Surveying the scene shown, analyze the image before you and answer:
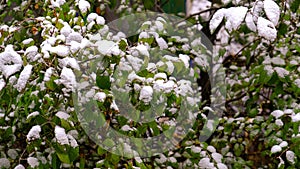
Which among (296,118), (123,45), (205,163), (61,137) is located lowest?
(205,163)

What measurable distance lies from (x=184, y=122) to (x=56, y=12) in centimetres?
84

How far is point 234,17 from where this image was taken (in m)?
1.08

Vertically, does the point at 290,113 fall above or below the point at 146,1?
below

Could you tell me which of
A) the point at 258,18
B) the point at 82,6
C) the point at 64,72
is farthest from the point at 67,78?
the point at 258,18

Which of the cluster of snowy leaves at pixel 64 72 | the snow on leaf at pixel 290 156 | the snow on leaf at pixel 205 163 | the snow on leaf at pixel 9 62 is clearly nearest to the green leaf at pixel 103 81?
the cluster of snowy leaves at pixel 64 72

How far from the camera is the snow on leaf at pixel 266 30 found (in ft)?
3.41

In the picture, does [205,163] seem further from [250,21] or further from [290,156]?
[250,21]

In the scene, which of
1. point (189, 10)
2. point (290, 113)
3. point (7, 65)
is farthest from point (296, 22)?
A: point (189, 10)

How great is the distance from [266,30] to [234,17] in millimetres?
88

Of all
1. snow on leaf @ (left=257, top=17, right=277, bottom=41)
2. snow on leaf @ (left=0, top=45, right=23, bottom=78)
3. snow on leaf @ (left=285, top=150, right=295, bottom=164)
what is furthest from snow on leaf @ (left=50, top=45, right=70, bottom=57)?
snow on leaf @ (left=285, top=150, right=295, bottom=164)

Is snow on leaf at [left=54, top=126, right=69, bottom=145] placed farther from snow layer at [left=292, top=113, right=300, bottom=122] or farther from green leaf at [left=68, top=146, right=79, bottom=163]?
snow layer at [left=292, top=113, right=300, bottom=122]

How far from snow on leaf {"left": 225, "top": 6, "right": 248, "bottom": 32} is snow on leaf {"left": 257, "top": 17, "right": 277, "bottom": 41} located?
0.05 meters

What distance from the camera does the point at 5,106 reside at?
170 cm

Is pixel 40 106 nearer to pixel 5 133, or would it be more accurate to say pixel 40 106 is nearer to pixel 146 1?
pixel 5 133
